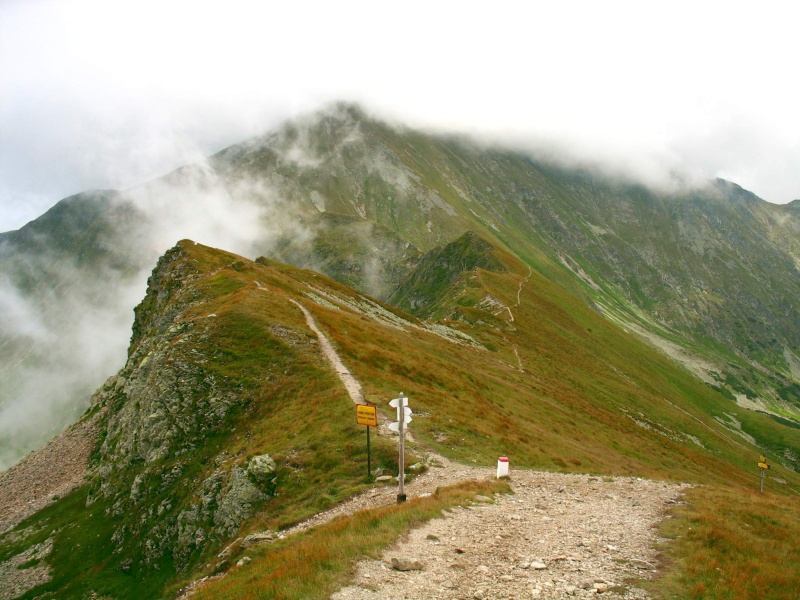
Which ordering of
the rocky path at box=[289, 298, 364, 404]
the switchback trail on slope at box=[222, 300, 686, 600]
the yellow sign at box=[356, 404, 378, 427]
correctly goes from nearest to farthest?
the switchback trail on slope at box=[222, 300, 686, 600], the yellow sign at box=[356, 404, 378, 427], the rocky path at box=[289, 298, 364, 404]

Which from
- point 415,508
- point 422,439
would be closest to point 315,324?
point 422,439

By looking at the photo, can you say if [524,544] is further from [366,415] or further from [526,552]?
[366,415]

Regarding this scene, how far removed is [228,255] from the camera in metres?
88.7

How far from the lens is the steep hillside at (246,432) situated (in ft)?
89.1

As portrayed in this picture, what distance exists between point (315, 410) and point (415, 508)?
16224 mm

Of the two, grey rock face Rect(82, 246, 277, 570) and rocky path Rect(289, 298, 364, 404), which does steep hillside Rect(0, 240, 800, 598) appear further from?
rocky path Rect(289, 298, 364, 404)

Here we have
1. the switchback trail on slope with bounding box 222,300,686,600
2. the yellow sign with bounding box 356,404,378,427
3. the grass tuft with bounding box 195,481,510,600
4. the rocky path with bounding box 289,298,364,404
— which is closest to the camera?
the grass tuft with bounding box 195,481,510,600

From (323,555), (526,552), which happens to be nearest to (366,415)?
(323,555)

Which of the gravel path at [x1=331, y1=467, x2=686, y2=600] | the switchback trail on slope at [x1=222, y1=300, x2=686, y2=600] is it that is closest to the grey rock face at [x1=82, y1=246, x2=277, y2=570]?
the switchback trail on slope at [x1=222, y1=300, x2=686, y2=600]

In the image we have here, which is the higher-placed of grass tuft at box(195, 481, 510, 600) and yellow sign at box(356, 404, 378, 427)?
yellow sign at box(356, 404, 378, 427)

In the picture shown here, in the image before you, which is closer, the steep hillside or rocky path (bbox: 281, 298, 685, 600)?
rocky path (bbox: 281, 298, 685, 600)

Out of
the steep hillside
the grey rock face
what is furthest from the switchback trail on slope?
the grey rock face

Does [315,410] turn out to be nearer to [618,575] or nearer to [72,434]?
[618,575]

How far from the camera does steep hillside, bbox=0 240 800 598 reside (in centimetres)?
2716
